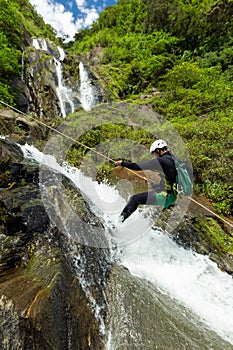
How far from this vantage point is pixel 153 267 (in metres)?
5.85

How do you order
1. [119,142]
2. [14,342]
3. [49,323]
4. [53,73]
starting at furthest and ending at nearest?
[53,73], [119,142], [49,323], [14,342]

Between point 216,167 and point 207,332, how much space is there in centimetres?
757

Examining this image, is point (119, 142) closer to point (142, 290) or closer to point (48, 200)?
point (48, 200)

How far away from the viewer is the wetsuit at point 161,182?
460 centimetres

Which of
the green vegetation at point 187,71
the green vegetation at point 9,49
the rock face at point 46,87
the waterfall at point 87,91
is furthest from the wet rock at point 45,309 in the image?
the waterfall at point 87,91

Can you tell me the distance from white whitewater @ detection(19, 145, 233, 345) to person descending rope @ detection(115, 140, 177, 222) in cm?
→ 138

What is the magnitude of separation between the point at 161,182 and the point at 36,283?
10.2ft

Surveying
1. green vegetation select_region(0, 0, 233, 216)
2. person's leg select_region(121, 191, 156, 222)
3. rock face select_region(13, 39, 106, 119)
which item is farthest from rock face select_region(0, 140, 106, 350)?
rock face select_region(13, 39, 106, 119)

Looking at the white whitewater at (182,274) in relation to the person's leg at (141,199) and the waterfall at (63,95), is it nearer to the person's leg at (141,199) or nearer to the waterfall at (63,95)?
the person's leg at (141,199)

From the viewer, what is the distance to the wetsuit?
4.60 meters

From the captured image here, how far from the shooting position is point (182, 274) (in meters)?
5.87

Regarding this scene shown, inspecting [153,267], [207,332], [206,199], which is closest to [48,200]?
[153,267]

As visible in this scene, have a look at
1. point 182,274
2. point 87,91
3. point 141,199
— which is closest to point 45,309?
point 141,199

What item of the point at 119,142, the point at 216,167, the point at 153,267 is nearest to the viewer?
the point at 153,267
